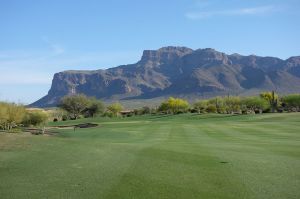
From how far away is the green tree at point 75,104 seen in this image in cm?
12144

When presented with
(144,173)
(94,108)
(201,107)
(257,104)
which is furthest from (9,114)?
(257,104)

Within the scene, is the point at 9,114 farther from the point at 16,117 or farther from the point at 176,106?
the point at 176,106

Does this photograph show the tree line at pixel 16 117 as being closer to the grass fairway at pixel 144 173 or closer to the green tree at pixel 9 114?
the green tree at pixel 9 114

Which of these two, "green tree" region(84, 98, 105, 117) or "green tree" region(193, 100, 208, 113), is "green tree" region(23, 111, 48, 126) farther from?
"green tree" region(193, 100, 208, 113)

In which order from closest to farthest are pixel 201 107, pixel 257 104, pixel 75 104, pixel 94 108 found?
pixel 75 104 < pixel 94 108 < pixel 257 104 < pixel 201 107

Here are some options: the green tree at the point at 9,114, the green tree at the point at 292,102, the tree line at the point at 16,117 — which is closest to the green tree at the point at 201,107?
the green tree at the point at 292,102

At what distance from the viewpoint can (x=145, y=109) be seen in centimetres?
13025

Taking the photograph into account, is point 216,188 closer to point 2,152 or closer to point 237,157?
point 237,157

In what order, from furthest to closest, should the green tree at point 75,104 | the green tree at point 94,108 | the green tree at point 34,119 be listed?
the green tree at point 94,108 < the green tree at point 75,104 < the green tree at point 34,119

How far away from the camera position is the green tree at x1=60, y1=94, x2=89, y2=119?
4781 inches

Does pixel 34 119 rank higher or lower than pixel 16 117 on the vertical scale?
lower

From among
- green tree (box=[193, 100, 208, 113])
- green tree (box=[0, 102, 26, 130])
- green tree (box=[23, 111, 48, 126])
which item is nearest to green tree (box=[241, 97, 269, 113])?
green tree (box=[193, 100, 208, 113])

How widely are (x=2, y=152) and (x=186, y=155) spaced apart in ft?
24.9

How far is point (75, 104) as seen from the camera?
398 feet
